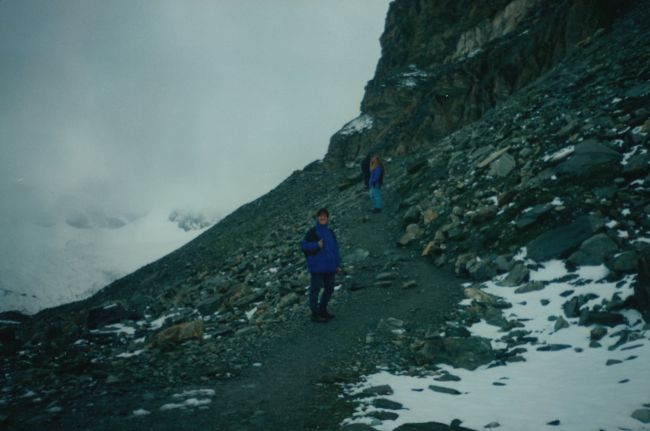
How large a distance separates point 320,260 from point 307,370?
260 centimetres

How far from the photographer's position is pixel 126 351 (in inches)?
337

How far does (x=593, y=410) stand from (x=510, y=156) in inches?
409

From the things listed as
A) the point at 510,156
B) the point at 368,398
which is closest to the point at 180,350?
the point at 368,398

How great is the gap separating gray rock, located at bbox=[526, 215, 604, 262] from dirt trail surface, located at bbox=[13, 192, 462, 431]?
1.90 meters

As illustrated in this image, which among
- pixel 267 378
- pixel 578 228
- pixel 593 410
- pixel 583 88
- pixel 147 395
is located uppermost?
pixel 583 88

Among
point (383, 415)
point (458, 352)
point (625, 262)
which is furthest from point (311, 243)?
point (625, 262)

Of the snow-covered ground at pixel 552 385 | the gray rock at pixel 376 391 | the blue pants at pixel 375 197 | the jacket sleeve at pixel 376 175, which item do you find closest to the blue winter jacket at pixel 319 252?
the snow-covered ground at pixel 552 385

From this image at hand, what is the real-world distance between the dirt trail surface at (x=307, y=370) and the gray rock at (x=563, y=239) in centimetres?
190

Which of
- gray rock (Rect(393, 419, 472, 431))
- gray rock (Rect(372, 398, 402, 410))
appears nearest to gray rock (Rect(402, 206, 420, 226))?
gray rock (Rect(372, 398, 402, 410))

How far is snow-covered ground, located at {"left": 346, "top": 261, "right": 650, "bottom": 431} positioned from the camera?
390 centimetres

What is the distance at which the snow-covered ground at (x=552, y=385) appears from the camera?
3.90 m

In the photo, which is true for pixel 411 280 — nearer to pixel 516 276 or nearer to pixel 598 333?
pixel 516 276

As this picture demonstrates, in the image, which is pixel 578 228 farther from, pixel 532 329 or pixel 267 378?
pixel 267 378

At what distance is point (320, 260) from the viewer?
8344 millimetres
